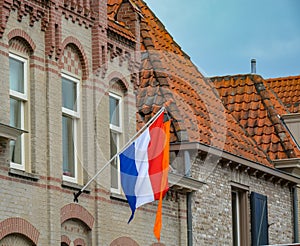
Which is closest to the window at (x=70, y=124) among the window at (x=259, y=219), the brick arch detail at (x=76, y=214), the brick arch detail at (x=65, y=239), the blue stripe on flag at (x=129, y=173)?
the brick arch detail at (x=76, y=214)

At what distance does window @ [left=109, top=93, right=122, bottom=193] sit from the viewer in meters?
29.0

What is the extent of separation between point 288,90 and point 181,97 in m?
11.8

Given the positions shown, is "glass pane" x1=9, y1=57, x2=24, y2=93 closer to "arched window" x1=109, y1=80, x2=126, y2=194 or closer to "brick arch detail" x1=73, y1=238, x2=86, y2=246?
"brick arch detail" x1=73, y1=238, x2=86, y2=246

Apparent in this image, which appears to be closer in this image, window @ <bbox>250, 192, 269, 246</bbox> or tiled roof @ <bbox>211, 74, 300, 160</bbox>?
window @ <bbox>250, 192, 269, 246</bbox>

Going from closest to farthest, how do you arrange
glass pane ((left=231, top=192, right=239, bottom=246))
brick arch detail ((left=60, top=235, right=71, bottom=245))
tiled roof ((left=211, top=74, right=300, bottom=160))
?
brick arch detail ((left=60, top=235, right=71, bottom=245)) → glass pane ((left=231, top=192, right=239, bottom=246)) → tiled roof ((left=211, top=74, right=300, bottom=160))

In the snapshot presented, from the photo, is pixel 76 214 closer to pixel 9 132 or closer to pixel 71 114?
pixel 71 114

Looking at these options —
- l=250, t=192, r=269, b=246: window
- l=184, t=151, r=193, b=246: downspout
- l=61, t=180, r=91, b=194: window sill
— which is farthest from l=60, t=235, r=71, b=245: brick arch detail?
l=250, t=192, r=269, b=246: window

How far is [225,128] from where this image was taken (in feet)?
117

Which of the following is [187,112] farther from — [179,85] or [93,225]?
[93,225]

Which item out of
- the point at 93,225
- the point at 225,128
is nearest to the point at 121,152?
the point at 93,225

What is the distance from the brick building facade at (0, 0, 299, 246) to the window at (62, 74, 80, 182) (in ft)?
0.09

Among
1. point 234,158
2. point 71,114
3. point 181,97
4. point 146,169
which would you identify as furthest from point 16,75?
point 234,158

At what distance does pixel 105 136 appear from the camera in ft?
93.4

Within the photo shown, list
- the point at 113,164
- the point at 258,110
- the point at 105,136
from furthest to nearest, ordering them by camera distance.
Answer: the point at 258,110 → the point at 113,164 → the point at 105,136
